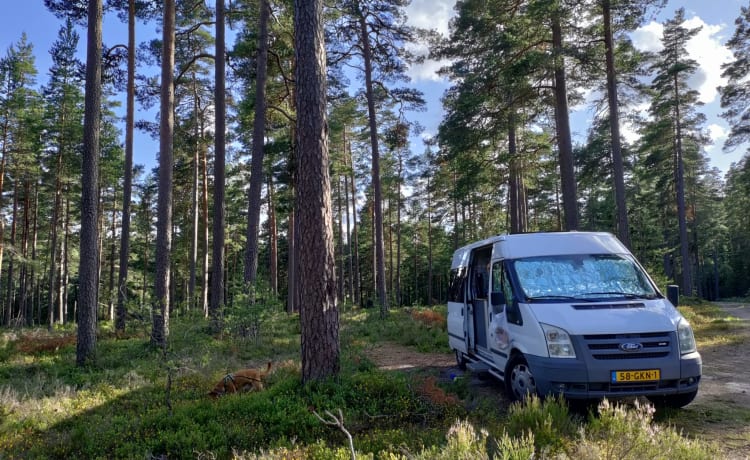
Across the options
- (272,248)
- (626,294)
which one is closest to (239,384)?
(626,294)

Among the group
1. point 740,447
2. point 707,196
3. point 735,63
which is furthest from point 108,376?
point 707,196

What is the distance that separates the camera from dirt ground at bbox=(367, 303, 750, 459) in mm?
4684

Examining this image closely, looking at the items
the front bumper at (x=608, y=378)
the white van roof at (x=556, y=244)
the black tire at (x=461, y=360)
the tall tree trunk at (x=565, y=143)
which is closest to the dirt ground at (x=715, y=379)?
the black tire at (x=461, y=360)

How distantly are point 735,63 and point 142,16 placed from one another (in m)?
29.1

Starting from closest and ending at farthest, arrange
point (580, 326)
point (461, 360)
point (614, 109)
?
1. point (580, 326)
2. point (461, 360)
3. point (614, 109)

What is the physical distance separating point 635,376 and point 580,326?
802 mm

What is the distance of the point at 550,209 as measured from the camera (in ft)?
132

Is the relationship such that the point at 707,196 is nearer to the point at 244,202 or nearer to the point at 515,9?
the point at 515,9

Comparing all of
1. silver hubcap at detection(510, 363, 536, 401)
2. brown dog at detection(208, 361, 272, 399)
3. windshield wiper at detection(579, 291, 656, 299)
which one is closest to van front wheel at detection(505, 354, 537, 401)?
silver hubcap at detection(510, 363, 536, 401)

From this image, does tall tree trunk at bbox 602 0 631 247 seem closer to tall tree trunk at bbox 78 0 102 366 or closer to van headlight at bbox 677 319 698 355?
van headlight at bbox 677 319 698 355

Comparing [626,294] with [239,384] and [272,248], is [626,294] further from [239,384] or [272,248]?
[272,248]

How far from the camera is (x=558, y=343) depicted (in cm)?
489

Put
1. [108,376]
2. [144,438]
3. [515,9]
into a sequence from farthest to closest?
1. [515,9]
2. [108,376]
3. [144,438]

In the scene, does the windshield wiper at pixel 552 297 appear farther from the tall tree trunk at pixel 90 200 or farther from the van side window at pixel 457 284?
the tall tree trunk at pixel 90 200
